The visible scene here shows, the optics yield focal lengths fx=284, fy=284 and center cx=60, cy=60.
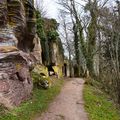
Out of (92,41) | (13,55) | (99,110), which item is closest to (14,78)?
(13,55)

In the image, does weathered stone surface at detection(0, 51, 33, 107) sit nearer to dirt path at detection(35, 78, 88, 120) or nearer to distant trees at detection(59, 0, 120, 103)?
dirt path at detection(35, 78, 88, 120)

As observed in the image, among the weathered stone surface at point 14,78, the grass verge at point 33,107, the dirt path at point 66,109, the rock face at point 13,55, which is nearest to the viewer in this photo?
the grass verge at point 33,107

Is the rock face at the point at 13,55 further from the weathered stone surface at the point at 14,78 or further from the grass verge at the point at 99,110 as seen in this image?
the grass verge at the point at 99,110

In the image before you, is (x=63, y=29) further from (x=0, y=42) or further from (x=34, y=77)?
(x=0, y=42)

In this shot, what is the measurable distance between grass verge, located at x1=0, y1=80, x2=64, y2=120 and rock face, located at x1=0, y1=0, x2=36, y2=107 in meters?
0.39

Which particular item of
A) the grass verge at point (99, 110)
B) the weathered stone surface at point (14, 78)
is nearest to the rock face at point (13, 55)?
the weathered stone surface at point (14, 78)

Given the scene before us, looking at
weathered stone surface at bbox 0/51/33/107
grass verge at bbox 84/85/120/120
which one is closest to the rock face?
weathered stone surface at bbox 0/51/33/107

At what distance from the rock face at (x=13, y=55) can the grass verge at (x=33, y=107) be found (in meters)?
0.39

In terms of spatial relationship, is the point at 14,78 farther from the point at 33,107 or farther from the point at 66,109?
the point at 66,109

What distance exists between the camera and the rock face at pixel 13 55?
11766mm

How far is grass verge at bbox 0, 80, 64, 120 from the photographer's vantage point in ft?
34.6

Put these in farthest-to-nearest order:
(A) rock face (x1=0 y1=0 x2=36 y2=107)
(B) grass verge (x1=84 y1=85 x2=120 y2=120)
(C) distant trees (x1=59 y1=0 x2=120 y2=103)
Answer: (C) distant trees (x1=59 y1=0 x2=120 y2=103)
(B) grass verge (x1=84 y1=85 x2=120 y2=120)
(A) rock face (x1=0 y1=0 x2=36 y2=107)

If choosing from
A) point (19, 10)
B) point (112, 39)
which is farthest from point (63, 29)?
point (19, 10)

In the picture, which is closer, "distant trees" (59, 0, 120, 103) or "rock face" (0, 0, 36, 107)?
"rock face" (0, 0, 36, 107)
